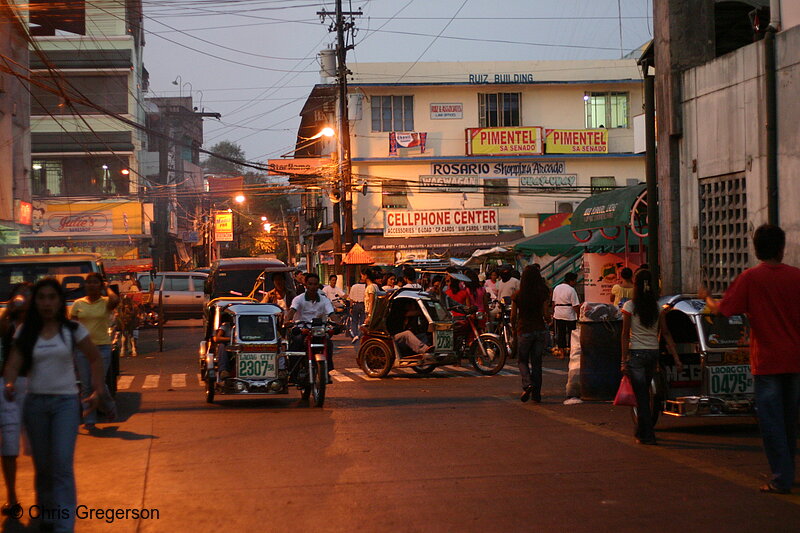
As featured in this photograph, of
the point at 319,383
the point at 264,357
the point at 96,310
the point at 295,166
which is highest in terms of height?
the point at 295,166

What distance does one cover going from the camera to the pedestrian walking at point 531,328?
1342 cm

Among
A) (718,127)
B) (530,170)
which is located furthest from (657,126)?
(530,170)

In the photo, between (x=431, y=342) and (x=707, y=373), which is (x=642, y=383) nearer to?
(x=707, y=373)

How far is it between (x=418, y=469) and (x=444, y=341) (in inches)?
346

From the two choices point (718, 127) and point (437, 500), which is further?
point (718, 127)

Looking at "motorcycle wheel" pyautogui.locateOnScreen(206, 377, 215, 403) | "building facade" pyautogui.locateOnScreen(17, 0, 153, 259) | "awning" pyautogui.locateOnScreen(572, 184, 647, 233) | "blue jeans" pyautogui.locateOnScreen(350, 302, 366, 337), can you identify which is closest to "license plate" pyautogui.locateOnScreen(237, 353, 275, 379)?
"motorcycle wheel" pyautogui.locateOnScreen(206, 377, 215, 403)

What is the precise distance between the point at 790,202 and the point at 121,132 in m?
47.2

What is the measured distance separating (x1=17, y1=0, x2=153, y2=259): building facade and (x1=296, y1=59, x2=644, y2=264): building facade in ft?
45.6

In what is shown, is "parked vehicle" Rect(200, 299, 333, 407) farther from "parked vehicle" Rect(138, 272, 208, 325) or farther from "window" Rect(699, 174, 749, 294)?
"parked vehicle" Rect(138, 272, 208, 325)

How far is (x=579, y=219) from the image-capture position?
77.3 ft

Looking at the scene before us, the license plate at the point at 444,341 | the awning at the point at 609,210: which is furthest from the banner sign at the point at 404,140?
the license plate at the point at 444,341

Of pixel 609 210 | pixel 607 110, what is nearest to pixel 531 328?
pixel 609 210

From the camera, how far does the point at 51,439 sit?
6.20 meters

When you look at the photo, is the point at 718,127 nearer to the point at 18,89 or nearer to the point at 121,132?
the point at 18,89
